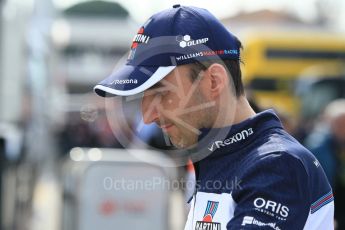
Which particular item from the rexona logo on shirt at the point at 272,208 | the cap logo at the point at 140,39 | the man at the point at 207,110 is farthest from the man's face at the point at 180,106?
the rexona logo on shirt at the point at 272,208

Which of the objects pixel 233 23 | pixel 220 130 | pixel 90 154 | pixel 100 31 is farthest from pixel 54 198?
pixel 100 31

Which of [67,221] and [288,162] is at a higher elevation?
[288,162]

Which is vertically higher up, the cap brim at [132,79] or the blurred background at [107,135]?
the cap brim at [132,79]

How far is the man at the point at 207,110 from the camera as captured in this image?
6.81 ft

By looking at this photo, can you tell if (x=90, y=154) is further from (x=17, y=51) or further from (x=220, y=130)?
(x=220, y=130)

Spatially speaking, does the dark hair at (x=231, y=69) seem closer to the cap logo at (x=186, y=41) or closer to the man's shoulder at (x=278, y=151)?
the cap logo at (x=186, y=41)

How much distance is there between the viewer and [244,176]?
1994 millimetres

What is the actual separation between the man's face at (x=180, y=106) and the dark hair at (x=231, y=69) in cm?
1

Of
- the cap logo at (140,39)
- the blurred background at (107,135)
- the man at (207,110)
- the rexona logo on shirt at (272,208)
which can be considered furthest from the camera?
the blurred background at (107,135)

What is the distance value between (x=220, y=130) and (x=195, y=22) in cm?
31

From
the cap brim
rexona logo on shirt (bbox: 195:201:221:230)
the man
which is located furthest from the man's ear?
rexona logo on shirt (bbox: 195:201:221:230)

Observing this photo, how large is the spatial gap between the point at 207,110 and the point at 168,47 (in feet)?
0.68

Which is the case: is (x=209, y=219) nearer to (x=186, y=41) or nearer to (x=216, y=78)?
(x=216, y=78)

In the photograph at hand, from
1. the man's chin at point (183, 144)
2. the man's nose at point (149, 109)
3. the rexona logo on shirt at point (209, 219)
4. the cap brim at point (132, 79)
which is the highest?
the cap brim at point (132, 79)
